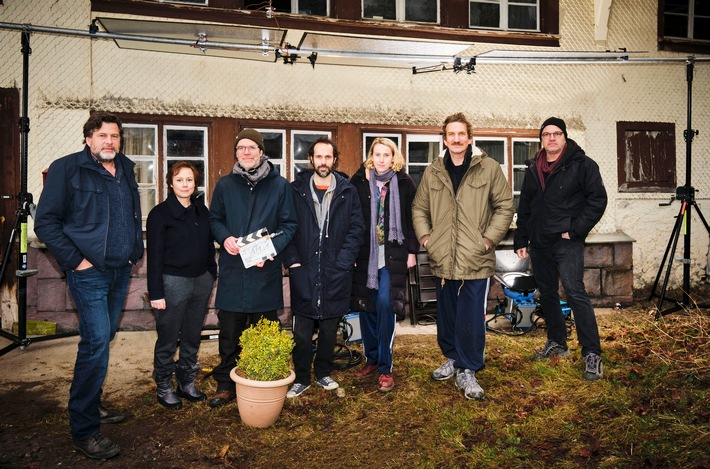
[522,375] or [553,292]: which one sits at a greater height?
[553,292]

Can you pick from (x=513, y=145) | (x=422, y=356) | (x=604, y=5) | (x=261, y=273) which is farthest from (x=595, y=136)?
(x=261, y=273)

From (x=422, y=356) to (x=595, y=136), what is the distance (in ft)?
17.9

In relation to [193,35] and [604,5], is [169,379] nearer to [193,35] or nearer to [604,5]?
[193,35]

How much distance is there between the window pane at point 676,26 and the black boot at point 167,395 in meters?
9.77

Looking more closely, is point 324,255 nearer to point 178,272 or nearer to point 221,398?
point 178,272

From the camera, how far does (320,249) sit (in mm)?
4664

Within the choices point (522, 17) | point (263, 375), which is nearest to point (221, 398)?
point (263, 375)

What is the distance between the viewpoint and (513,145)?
898 cm

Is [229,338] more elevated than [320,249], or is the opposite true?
[320,249]

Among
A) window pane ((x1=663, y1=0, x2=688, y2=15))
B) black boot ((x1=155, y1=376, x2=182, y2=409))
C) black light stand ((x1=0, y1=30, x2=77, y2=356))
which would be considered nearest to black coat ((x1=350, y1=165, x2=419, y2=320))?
black boot ((x1=155, y1=376, x2=182, y2=409))

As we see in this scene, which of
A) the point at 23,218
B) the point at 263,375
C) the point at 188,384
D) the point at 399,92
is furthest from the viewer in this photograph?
the point at 399,92

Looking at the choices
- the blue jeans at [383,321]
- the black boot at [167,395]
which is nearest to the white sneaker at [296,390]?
the blue jeans at [383,321]

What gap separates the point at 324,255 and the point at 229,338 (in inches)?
41.4

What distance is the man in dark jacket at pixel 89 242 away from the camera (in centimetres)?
355
